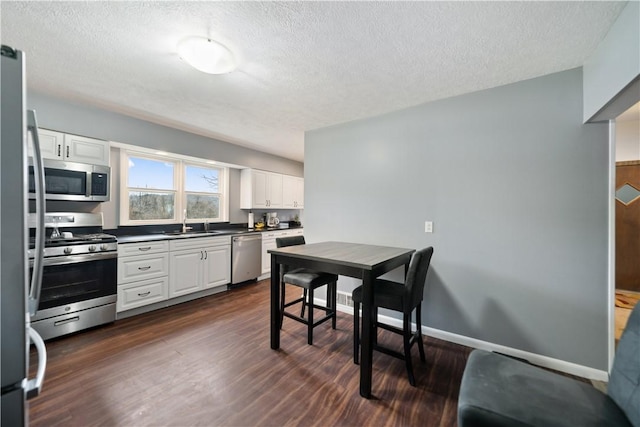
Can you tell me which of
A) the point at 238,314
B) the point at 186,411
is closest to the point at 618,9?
the point at 186,411

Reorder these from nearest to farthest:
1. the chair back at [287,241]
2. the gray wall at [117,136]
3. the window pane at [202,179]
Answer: the gray wall at [117,136] < the chair back at [287,241] < the window pane at [202,179]

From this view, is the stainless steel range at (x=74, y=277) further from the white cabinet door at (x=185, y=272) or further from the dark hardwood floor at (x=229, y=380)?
the white cabinet door at (x=185, y=272)

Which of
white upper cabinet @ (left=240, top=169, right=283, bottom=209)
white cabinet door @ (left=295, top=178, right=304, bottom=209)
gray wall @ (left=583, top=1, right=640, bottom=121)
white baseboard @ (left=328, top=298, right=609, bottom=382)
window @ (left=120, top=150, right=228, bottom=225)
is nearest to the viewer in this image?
gray wall @ (left=583, top=1, right=640, bottom=121)

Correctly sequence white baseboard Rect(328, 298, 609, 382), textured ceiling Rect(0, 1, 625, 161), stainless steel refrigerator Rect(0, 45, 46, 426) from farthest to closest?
white baseboard Rect(328, 298, 609, 382) → textured ceiling Rect(0, 1, 625, 161) → stainless steel refrigerator Rect(0, 45, 46, 426)

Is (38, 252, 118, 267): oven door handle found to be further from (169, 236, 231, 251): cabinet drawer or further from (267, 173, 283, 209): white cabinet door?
(267, 173, 283, 209): white cabinet door

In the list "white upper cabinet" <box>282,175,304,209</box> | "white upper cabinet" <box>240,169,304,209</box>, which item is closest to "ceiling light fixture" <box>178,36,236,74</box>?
"white upper cabinet" <box>240,169,304,209</box>

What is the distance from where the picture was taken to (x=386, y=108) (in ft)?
9.26

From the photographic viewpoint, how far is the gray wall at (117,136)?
263 cm

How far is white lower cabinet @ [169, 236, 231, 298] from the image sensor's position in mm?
3328

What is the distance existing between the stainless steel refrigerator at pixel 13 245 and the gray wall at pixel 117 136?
2521 mm

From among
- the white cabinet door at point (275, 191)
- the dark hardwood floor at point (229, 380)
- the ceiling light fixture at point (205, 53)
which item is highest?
the ceiling light fixture at point (205, 53)

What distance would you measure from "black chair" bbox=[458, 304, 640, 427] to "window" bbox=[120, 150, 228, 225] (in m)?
4.08

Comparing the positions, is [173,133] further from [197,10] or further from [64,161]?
[197,10]

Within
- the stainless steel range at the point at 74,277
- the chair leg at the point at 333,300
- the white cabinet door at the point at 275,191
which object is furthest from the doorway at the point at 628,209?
the stainless steel range at the point at 74,277
